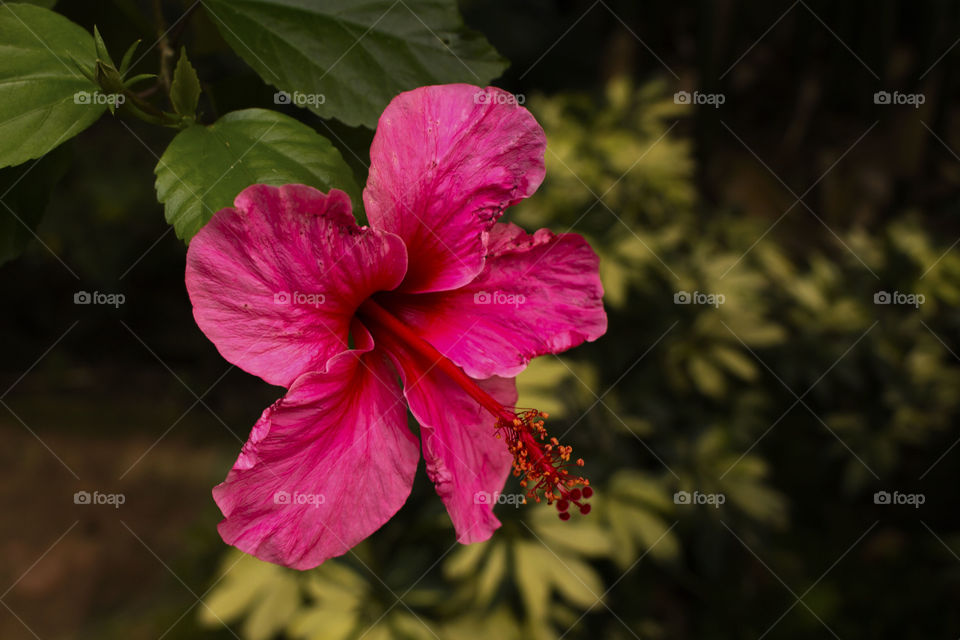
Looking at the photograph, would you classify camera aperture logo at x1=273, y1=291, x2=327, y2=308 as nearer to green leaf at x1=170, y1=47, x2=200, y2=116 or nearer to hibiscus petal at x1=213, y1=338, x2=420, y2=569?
hibiscus petal at x1=213, y1=338, x2=420, y2=569

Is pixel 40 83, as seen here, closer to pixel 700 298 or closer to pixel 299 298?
pixel 299 298

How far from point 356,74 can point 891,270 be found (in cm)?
285

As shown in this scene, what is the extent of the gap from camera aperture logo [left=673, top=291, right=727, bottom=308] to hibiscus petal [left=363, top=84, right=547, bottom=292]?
1966 millimetres

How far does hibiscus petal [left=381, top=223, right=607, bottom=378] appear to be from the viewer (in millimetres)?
825

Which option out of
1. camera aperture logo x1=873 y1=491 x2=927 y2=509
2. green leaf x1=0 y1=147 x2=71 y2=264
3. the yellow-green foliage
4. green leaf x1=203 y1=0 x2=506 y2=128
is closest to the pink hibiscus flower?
green leaf x1=203 y1=0 x2=506 y2=128

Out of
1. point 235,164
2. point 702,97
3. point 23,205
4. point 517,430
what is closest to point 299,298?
point 235,164

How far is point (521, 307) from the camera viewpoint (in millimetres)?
836

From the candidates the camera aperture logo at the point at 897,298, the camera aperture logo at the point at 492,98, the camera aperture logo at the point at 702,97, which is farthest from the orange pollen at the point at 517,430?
the camera aperture logo at the point at 897,298

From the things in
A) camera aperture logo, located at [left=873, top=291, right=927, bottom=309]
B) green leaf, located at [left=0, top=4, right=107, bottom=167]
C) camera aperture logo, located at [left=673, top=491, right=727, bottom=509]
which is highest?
green leaf, located at [left=0, top=4, right=107, bottom=167]

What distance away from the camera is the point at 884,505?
10.7 ft

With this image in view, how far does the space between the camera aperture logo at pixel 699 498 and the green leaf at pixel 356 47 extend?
192cm

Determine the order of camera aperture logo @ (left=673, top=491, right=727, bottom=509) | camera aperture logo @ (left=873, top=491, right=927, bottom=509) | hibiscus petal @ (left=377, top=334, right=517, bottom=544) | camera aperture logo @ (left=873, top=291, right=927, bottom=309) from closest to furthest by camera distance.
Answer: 1. hibiscus petal @ (left=377, top=334, right=517, bottom=544)
2. camera aperture logo @ (left=673, top=491, right=727, bottom=509)
3. camera aperture logo @ (left=873, top=291, right=927, bottom=309)
4. camera aperture logo @ (left=873, top=491, right=927, bottom=509)

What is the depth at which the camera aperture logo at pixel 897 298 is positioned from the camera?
2904 millimetres

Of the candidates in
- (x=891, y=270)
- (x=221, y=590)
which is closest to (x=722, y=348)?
(x=891, y=270)
